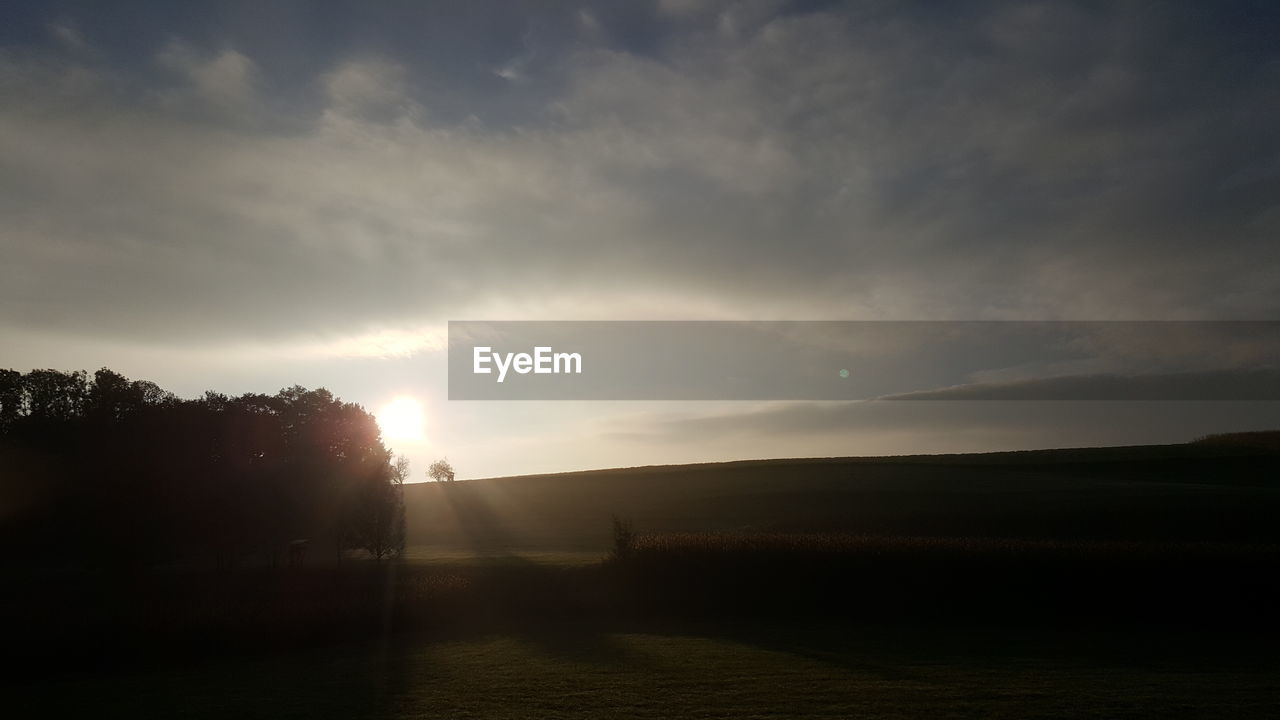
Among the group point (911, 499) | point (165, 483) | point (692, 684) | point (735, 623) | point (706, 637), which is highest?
point (165, 483)

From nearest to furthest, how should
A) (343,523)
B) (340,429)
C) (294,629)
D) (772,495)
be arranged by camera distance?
(294,629) < (343,523) < (772,495) < (340,429)

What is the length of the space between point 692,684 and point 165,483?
46.7m

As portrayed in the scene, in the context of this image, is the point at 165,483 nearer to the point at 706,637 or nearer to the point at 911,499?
the point at 706,637

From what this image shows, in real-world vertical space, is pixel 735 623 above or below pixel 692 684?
below

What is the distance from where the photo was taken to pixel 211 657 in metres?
23.4

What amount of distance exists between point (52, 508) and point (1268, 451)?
330ft

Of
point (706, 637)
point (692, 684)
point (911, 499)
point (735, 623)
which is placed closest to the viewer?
point (692, 684)

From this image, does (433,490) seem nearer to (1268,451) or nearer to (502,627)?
(502,627)

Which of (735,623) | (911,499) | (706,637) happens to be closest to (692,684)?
(706,637)

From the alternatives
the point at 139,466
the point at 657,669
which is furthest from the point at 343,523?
the point at 657,669

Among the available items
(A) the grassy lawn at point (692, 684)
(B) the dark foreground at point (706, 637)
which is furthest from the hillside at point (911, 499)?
(A) the grassy lawn at point (692, 684)

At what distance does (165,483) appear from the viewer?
2024 inches

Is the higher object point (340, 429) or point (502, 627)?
point (340, 429)

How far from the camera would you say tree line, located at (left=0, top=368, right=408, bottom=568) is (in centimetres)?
5003
